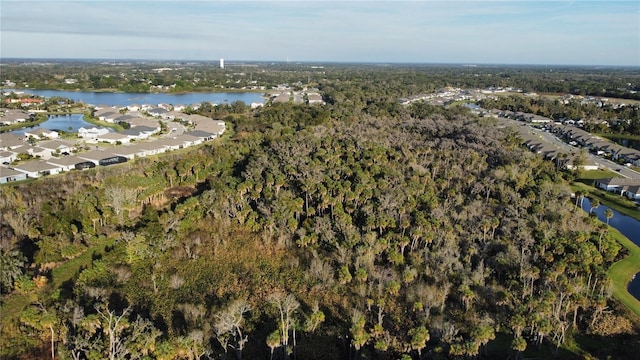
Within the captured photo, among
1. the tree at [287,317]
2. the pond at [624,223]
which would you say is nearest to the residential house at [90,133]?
the tree at [287,317]

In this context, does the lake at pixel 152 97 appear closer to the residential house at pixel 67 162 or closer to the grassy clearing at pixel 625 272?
the residential house at pixel 67 162

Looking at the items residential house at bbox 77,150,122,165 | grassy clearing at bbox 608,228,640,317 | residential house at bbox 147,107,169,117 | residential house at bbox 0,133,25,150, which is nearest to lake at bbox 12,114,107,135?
residential house at bbox 0,133,25,150

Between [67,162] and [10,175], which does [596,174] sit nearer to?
[67,162]

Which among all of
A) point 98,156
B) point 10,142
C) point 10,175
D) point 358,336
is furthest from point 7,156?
point 358,336

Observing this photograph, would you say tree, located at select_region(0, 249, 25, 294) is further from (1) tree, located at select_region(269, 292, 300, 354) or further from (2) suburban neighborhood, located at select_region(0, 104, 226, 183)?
(2) suburban neighborhood, located at select_region(0, 104, 226, 183)

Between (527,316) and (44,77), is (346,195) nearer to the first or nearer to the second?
(527,316)

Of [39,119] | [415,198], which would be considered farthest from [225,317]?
[39,119]

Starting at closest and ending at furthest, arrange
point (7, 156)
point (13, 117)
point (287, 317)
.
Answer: point (287, 317) < point (7, 156) < point (13, 117)
